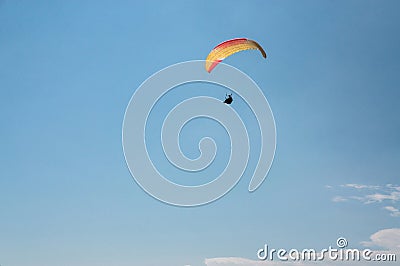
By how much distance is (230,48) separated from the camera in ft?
147

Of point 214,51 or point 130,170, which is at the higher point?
point 214,51

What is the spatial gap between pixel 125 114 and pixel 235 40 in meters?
13.9

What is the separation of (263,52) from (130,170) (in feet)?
59.6

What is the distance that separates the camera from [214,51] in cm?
4550

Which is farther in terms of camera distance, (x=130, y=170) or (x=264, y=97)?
(x=264, y=97)

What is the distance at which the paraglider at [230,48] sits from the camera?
4406 centimetres

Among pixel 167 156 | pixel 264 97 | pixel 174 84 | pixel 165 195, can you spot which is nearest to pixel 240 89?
pixel 264 97

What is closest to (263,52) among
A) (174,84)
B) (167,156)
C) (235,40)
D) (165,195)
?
(235,40)

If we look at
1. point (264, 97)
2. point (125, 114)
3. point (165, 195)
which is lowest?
point (165, 195)

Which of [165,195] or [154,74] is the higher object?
[154,74]

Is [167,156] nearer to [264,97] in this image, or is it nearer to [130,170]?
[130,170]

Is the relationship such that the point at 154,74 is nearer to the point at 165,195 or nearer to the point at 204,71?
the point at 204,71

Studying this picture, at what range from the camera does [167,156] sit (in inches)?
1713

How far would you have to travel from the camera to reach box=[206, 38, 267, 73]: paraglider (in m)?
44.1
